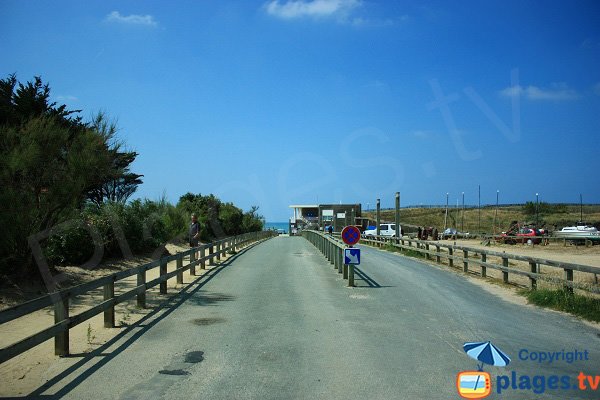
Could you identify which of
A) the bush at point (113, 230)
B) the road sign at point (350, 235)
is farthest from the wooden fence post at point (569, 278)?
the bush at point (113, 230)

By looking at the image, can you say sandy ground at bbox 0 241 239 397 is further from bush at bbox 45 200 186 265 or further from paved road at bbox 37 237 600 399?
bush at bbox 45 200 186 265

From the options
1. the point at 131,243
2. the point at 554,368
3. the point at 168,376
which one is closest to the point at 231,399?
the point at 168,376

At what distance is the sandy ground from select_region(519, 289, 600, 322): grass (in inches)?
330

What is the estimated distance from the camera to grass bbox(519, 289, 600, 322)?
32.7ft

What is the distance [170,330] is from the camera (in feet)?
28.6

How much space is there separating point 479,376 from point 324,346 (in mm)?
2185

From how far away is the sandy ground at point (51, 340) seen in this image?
6.14 m

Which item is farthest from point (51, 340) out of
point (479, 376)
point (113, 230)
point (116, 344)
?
point (113, 230)

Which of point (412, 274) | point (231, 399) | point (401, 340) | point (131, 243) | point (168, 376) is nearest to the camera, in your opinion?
point (231, 399)

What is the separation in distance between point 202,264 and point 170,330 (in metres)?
10.6

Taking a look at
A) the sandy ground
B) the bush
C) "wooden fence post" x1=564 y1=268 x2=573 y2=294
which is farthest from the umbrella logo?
the bush

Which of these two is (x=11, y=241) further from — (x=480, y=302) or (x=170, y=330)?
(x=480, y=302)

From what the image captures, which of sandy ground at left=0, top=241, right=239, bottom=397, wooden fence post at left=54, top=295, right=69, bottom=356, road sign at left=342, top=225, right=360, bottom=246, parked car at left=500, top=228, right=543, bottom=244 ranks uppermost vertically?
road sign at left=342, top=225, right=360, bottom=246

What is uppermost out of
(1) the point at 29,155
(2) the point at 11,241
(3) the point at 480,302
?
(1) the point at 29,155
